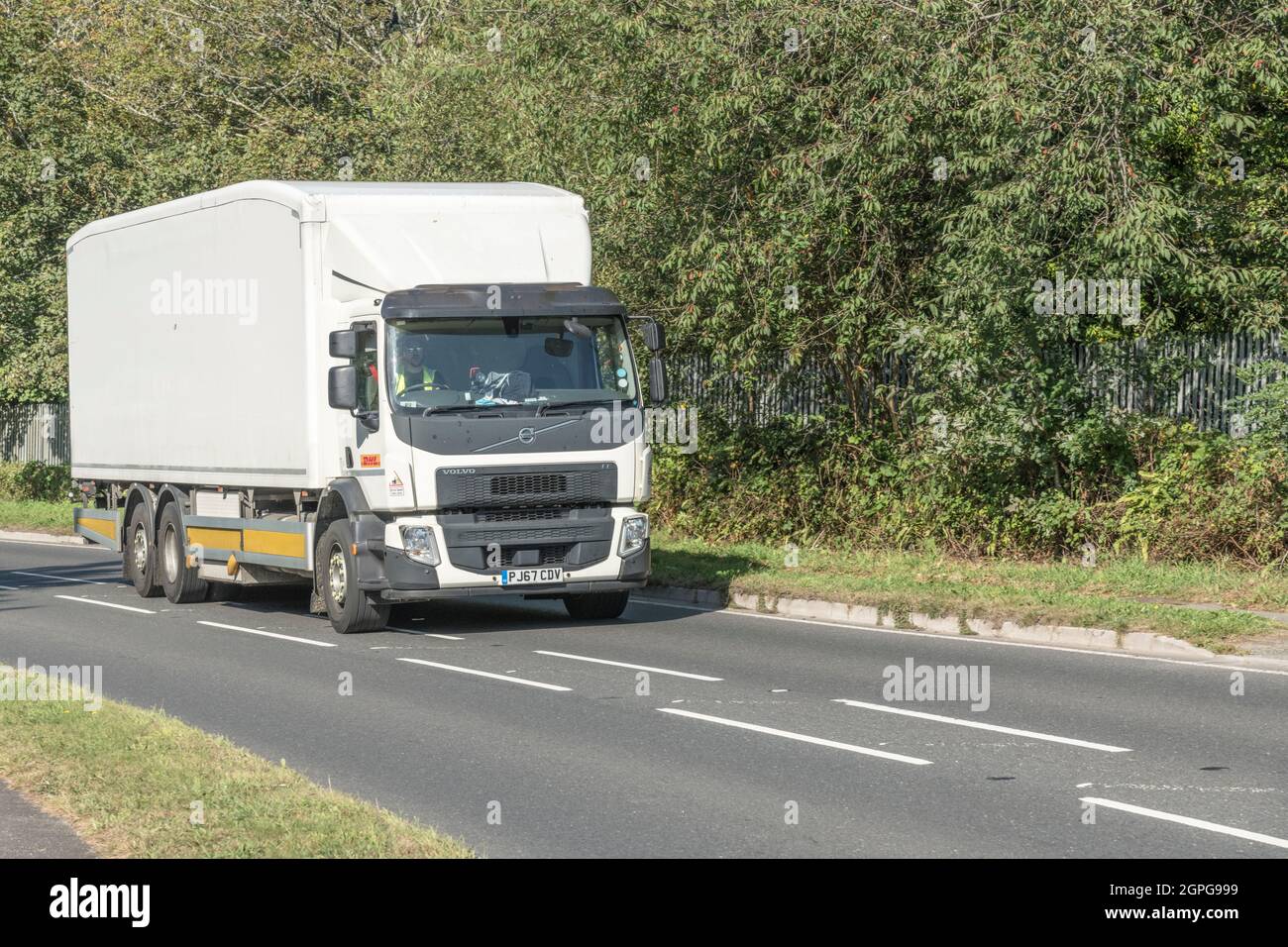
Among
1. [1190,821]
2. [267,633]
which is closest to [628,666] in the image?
[267,633]

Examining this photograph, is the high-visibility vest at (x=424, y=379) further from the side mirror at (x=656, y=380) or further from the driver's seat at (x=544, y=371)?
the side mirror at (x=656, y=380)

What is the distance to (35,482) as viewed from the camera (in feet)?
132

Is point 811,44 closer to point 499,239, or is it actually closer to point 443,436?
point 499,239

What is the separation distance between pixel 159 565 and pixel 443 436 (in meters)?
6.03

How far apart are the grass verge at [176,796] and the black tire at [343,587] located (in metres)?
5.12

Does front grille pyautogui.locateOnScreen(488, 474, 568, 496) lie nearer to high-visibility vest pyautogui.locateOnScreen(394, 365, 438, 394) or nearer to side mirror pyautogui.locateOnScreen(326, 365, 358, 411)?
high-visibility vest pyautogui.locateOnScreen(394, 365, 438, 394)

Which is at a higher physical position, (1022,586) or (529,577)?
(529,577)

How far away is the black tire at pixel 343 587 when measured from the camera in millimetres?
15086

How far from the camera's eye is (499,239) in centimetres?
1557

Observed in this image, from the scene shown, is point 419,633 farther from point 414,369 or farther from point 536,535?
point 414,369

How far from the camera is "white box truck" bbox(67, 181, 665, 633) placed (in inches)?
579

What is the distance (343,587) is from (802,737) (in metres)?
6.63

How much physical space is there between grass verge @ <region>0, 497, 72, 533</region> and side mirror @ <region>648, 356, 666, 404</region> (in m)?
18.8
